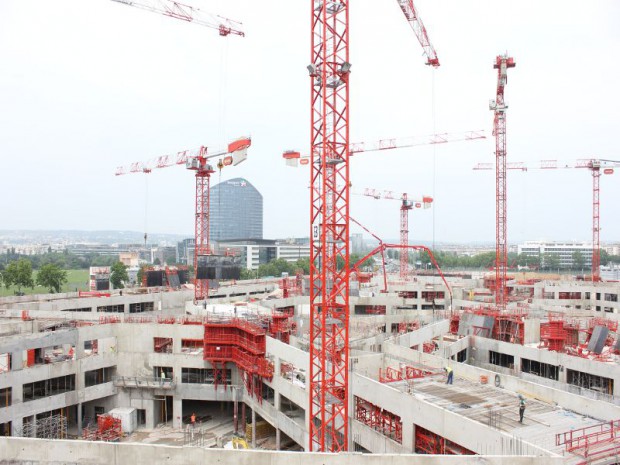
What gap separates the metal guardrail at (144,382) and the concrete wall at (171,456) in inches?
679

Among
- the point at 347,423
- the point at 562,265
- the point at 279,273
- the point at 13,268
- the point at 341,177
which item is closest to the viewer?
the point at 347,423

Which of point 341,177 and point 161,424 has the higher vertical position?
point 341,177

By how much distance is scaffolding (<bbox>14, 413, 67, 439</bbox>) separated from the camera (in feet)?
99.5

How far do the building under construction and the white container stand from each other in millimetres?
162

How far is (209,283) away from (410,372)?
4016 cm

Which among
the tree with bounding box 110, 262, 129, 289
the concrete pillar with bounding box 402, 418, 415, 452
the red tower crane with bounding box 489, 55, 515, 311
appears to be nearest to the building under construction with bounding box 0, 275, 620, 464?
the concrete pillar with bounding box 402, 418, 415, 452

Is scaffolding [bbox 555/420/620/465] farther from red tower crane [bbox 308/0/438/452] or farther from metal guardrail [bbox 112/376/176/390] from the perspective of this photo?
metal guardrail [bbox 112/376/176/390]

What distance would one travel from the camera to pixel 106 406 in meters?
36.3

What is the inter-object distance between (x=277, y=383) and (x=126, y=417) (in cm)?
1075

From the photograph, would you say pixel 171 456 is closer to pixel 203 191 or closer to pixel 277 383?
pixel 277 383

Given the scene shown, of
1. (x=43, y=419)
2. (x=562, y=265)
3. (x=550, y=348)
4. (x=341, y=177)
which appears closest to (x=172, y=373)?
(x=43, y=419)

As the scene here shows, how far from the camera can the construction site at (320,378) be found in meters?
18.1

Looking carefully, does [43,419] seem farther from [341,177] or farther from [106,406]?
[341,177]

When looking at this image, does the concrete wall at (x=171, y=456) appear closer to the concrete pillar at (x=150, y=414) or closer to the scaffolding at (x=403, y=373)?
the scaffolding at (x=403, y=373)
